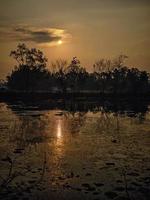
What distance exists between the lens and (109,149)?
18234 mm

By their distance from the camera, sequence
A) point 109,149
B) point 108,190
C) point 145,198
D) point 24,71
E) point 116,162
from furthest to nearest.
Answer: point 24,71
point 109,149
point 116,162
point 108,190
point 145,198

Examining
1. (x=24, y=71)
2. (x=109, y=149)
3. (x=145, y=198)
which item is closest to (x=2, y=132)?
(x=109, y=149)

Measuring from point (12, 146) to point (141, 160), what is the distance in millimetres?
7560

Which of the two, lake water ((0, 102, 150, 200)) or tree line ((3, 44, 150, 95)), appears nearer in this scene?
lake water ((0, 102, 150, 200))

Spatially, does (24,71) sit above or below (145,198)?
above

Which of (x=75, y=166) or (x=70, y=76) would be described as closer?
(x=75, y=166)

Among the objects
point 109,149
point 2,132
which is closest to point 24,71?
point 2,132

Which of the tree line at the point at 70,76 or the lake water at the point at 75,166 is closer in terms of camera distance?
the lake water at the point at 75,166

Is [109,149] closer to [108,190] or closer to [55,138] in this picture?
[55,138]

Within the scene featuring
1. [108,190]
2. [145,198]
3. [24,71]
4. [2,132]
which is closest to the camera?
[145,198]

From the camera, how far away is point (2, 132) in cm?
2439

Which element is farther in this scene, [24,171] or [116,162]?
[116,162]

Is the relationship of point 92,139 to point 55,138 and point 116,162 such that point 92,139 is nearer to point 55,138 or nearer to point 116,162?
point 55,138

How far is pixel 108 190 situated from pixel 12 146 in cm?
906
